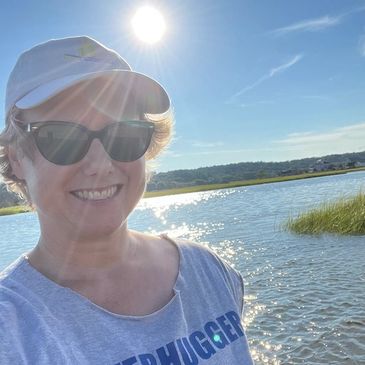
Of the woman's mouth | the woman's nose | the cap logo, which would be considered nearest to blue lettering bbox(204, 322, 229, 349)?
the woman's mouth

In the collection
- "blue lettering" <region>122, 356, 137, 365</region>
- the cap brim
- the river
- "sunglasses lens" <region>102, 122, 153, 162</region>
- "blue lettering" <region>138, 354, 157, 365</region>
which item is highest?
the cap brim

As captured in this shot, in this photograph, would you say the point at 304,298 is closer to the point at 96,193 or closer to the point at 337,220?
the point at 337,220

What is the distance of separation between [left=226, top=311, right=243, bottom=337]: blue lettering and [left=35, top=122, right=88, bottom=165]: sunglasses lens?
3.45ft

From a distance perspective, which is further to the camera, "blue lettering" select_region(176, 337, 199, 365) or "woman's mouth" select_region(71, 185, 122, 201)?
"woman's mouth" select_region(71, 185, 122, 201)

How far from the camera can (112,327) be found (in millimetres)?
1674

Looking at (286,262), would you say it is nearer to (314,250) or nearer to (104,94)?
(314,250)

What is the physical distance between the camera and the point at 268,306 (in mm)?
10516

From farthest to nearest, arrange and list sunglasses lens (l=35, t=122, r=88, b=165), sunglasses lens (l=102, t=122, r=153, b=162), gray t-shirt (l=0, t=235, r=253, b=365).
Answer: sunglasses lens (l=102, t=122, r=153, b=162), sunglasses lens (l=35, t=122, r=88, b=165), gray t-shirt (l=0, t=235, r=253, b=365)

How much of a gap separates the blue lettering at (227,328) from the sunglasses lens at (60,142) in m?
1.01

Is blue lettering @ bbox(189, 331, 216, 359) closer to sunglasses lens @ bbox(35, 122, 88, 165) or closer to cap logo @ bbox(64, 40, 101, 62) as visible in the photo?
sunglasses lens @ bbox(35, 122, 88, 165)

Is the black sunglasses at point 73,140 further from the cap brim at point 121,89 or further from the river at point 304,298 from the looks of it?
the river at point 304,298

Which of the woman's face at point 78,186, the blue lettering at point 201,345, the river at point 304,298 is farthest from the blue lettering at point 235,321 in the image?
the river at point 304,298

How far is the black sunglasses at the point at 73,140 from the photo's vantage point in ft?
6.04

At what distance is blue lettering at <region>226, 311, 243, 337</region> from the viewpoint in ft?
6.66
